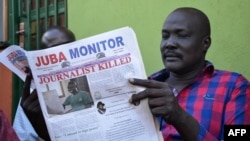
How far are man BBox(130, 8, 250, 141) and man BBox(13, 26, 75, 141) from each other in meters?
0.55

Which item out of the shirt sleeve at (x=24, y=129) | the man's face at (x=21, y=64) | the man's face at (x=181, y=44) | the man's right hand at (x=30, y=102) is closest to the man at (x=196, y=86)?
the man's face at (x=181, y=44)

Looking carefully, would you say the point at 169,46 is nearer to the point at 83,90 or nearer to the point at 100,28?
the point at 83,90

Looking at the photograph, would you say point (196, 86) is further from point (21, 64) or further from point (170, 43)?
point (21, 64)

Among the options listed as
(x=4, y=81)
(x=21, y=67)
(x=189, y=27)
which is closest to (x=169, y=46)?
(x=189, y=27)

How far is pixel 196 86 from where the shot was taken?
90.6 inches

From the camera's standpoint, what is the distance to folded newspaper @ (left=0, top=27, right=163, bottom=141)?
5.92 ft

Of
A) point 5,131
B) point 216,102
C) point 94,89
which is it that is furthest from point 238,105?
point 5,131

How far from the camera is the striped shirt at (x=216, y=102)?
207cm

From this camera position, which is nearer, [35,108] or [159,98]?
[159,98]

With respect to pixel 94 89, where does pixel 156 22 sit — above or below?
above

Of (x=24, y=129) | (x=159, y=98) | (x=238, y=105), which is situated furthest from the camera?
(x=24, y=129)

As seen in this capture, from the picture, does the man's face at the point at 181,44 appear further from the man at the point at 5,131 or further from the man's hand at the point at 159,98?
the man at the point at 5,131

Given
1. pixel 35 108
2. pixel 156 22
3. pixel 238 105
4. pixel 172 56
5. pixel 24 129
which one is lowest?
pixel 24 129

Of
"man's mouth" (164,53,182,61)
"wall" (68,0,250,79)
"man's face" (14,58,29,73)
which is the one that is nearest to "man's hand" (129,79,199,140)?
"man's mouth" (164,53,182,61)
